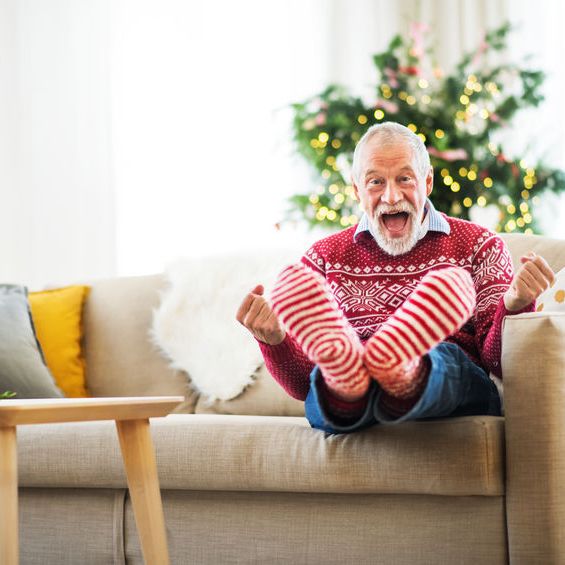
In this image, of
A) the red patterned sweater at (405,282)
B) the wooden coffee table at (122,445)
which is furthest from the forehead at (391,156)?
the wooden coffee table at (122,445)

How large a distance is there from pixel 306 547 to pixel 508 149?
98.8 inches

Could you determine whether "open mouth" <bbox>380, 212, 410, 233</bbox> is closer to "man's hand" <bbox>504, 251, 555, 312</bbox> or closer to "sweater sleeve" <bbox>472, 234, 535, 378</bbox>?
"sweater sleeve" <bbox>472, 234, 535, 378</bbox>

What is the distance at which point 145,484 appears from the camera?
171cm

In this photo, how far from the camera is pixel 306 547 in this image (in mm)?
1813

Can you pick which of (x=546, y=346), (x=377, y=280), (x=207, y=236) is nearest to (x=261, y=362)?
(x=377, y=280)

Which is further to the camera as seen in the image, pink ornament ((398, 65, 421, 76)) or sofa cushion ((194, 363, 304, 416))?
pink ornament ((398, 65, 421, 76))

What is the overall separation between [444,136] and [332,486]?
188 cm

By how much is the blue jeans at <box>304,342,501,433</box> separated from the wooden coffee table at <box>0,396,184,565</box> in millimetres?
281

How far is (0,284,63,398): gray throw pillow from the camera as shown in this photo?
2439mm

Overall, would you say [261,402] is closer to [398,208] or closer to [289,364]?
[289,364]

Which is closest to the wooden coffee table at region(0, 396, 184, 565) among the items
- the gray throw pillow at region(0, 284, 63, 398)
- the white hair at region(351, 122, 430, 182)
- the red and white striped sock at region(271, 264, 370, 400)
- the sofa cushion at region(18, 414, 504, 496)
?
the sofa cushion at region(18, 414, 504, 496)

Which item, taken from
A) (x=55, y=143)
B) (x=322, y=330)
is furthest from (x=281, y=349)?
(x=55, y=143)

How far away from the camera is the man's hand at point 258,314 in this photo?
1.66 m

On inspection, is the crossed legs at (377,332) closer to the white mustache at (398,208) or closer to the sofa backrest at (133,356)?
the white mustache at (398,208)
